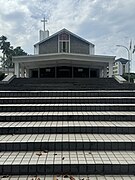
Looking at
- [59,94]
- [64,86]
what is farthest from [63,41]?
[59,94]

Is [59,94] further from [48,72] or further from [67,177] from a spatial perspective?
[48,72]

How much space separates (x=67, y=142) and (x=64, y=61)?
19.2m

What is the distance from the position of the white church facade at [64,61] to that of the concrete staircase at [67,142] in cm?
1587

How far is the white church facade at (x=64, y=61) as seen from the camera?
21656mm

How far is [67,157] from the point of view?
3.79 metres

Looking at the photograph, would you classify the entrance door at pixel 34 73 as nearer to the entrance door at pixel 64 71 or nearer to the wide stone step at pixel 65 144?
the entrance door at pixel 64 71

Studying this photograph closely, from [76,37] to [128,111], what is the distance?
27055 millimetres

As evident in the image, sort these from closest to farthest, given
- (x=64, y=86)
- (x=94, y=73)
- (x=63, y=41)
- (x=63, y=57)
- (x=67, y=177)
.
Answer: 1. (x=67, y=177)
2. (x=64, y=86)
3. (x=63, y=57)
4. (x=94, y=73)
5. (x=63, y=41)

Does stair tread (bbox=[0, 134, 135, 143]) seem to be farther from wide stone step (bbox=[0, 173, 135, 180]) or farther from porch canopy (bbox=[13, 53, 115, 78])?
porch canopy (bbox=[13, 53, 115, 78])

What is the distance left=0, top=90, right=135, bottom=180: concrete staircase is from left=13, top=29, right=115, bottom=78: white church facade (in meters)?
15.9

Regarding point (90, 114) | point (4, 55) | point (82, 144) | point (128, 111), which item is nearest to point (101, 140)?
point (82, 144)

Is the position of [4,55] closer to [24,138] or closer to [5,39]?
[5,39]

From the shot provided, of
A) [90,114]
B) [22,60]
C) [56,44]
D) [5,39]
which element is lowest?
[90,114]

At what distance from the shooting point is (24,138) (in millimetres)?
4336
